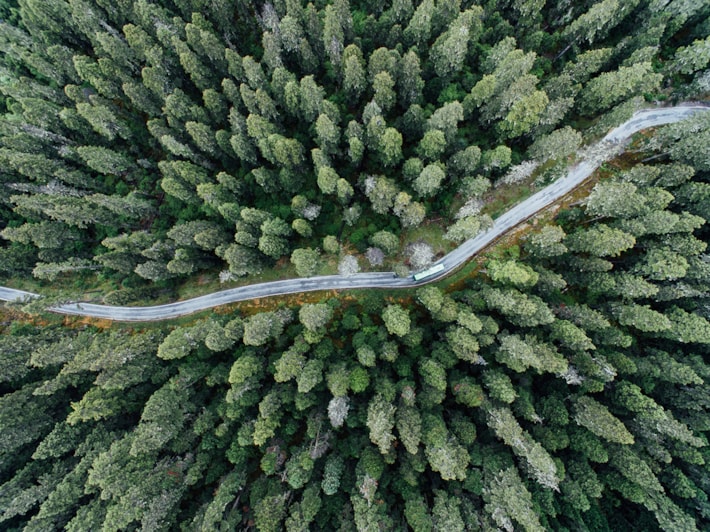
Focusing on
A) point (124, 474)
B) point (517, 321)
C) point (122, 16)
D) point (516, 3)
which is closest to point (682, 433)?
point (517, 321)

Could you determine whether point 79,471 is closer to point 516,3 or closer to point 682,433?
point 682,433

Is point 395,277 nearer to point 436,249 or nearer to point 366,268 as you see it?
point 366,268

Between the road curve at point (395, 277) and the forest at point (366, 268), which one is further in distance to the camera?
the road curve at point (395, 277)

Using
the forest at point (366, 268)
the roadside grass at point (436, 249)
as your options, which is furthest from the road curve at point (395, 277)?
the forest at point (366, 268)

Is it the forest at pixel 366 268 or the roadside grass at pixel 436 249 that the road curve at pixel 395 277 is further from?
the forest at pixel 366 268

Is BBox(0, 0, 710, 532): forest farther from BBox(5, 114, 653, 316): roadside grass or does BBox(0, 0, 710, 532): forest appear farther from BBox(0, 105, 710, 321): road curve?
BBox(0, 105, 710, 321): road curve

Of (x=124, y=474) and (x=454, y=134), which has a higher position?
(x=454, y=134)
